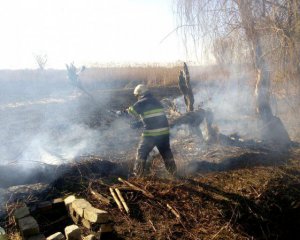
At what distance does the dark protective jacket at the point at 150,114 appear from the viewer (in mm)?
6176

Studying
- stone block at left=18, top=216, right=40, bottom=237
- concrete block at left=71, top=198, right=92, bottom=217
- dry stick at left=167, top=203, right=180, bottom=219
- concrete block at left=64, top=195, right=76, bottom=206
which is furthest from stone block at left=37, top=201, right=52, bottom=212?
dry stick at left=167, top=203, right=180, bottom=219

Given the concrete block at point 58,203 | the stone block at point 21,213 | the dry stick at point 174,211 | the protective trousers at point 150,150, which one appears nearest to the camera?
the stone block at point 21,213

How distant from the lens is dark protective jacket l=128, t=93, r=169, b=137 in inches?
243

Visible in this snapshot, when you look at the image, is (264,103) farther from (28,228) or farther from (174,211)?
(28,228)

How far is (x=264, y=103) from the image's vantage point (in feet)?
29.7

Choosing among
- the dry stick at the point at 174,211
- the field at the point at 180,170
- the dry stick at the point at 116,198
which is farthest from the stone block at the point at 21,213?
the dry stick at the point at 174,211

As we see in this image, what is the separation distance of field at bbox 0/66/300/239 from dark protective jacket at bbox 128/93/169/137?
0.95 metres

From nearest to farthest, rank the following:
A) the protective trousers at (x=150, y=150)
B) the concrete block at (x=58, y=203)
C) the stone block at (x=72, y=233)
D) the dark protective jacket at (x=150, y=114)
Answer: the stone block at (x=72, y=233), the concrete block at (x=58, y=203), the dark protective jacket at (x=150, y=114), the protective trousers at (x=150, y=150)

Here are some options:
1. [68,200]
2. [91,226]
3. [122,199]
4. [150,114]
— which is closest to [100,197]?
[122,199]

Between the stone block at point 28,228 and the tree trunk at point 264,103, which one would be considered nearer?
the stone block at point 28,228

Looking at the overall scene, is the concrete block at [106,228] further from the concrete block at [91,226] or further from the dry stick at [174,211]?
the dry stick at [174,211]

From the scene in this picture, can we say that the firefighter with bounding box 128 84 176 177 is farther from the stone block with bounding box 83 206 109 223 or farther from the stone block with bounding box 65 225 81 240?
the stone block with bounding box 65 225 81 240

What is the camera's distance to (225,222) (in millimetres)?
4613

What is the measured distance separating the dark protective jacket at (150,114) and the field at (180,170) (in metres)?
0.95
